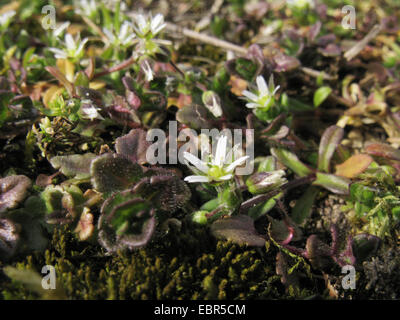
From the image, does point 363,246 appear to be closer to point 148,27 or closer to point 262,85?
point 262,85

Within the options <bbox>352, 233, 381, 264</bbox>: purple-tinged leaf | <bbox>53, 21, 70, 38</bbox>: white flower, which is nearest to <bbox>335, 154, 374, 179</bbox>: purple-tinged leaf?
<bbox>352, 233, 381, 264</bbox>: purple-tinged leaf

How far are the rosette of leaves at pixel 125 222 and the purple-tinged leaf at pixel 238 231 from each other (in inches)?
13.5

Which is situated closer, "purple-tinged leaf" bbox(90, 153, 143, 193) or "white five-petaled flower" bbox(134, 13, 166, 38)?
"purple-tinged leaf" bbox(90, 153, 143, 193)

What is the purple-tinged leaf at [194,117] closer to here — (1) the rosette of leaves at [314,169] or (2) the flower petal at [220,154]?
(2) the flower petal at [220,154]

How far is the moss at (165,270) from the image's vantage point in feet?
5.52

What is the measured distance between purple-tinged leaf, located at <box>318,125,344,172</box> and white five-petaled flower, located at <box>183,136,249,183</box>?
0.66 meters

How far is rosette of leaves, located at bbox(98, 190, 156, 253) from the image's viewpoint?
1.71 metres

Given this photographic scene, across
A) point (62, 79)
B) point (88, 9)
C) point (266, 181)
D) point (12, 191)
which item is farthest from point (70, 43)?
point (266, 181)

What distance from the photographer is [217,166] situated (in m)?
1.95

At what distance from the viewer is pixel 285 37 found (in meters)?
2.93

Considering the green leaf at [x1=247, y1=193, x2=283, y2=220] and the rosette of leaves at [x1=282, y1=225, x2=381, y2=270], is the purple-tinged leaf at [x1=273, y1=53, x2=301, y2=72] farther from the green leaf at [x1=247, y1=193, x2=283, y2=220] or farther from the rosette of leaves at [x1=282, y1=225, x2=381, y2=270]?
the rosette of leaves at [x1=282, y1=225, x2=381, y2=270]

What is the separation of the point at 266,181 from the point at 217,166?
0.25 m

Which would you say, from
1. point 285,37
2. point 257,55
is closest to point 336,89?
point 285,37

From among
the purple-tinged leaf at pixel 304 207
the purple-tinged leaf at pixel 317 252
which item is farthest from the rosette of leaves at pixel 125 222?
the purple-tinged leaf at pixel 304 207
